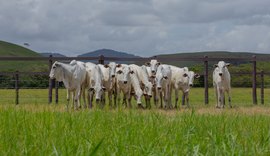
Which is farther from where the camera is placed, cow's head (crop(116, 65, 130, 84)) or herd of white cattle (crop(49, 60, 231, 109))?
cow's head (crop(116, 65, 130, 84))

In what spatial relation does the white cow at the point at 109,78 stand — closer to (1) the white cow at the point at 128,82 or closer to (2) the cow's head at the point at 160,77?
(1) the white cow at the point at 128,82

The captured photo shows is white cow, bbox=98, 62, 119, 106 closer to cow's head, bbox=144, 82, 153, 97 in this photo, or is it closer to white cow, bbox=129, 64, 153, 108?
white cow, bbox=129, 64, 153, 108

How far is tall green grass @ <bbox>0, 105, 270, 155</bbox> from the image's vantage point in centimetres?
377

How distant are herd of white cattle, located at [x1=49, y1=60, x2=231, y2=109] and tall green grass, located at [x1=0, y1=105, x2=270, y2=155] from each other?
930 centimetres

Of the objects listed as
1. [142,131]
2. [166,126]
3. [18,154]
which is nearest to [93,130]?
[142,131]

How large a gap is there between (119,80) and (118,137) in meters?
12.8

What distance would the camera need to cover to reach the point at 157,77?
17.2 meters

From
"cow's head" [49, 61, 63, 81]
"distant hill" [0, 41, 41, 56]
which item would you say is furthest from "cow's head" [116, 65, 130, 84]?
"distant hill" [0, 41, 41, 56]

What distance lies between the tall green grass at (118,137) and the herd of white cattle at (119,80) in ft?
30.5

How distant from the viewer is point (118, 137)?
14.4 ft

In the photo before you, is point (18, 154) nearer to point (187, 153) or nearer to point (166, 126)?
point (187, 153)

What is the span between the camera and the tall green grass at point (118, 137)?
3766 millimetres

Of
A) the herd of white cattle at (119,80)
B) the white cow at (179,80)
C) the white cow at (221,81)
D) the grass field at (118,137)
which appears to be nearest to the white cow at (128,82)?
the herd of white cattle at (119,80)

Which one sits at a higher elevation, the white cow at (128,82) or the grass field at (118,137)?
the white cow at (128,82)
